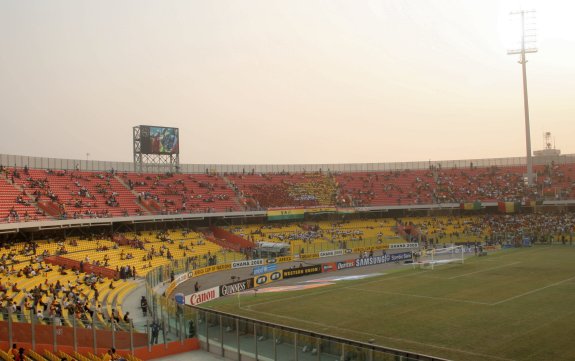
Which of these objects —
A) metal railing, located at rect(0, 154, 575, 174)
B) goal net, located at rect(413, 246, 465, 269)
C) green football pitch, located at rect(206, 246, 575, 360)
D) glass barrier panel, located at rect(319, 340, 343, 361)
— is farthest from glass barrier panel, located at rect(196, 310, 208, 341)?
metal railing, located at rect(0, 154, 575, 174)

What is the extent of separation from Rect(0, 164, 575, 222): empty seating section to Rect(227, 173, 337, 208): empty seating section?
0.16 metres

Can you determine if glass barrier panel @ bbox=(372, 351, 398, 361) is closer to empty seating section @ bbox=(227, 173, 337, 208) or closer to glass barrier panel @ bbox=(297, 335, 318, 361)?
glass barrier panel @ bbox=(297, 335, 318, 361)

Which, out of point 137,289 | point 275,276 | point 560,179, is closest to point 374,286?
point 275,276

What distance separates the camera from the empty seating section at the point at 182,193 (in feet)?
220

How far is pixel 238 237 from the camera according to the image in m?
67.4

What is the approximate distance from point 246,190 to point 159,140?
1494 centimetres

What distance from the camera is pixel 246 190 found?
8125 cm

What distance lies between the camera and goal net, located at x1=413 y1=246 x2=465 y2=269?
174 ft

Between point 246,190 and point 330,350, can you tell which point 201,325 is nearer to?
point 330,350

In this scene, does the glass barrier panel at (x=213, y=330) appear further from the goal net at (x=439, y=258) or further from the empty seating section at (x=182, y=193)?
the empty seating section at (x=182, y=193)

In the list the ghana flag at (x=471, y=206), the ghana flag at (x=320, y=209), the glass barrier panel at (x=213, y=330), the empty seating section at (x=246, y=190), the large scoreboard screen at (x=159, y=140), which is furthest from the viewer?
the ghana flag at (x=471, y=206)

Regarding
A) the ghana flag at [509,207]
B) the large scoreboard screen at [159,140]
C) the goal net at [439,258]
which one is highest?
the large scoreboard screen at [159,140]

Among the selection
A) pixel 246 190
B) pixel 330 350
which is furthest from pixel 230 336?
pixel 246 190

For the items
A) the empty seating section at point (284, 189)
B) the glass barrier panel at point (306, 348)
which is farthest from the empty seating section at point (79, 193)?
the glass barrier panel at point (306, 348)
